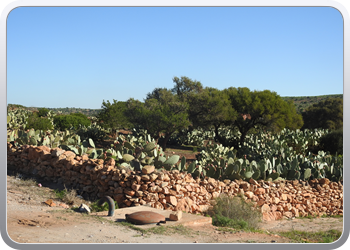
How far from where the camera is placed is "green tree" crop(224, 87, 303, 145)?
70.9 ft

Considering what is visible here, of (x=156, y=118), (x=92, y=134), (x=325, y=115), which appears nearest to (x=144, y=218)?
(x=156, y=118)

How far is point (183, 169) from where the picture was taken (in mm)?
8234

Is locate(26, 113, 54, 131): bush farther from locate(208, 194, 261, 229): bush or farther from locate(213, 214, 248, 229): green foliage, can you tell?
locate(213, 214, 248, 229): green foliage

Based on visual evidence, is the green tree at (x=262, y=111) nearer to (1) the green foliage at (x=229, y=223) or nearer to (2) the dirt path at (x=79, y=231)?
(1) the green foliage at (x=229, y=223)

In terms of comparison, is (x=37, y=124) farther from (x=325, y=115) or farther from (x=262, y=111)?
(x=325, y=115)

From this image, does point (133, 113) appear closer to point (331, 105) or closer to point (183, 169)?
point (183, 169)

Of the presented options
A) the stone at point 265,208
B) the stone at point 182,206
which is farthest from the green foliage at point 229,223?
the stone at point 265,208

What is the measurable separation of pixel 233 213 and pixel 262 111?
16.0 metres

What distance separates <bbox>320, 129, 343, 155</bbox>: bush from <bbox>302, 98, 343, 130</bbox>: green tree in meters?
13.9

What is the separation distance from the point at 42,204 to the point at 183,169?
3.36 m

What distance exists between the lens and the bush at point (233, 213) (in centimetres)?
Answer: 583

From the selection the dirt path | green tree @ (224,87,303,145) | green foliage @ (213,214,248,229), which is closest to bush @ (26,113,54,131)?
the dirt path

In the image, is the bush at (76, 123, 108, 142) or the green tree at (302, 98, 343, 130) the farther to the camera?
the green tree at (302, 98, 343, 130)
